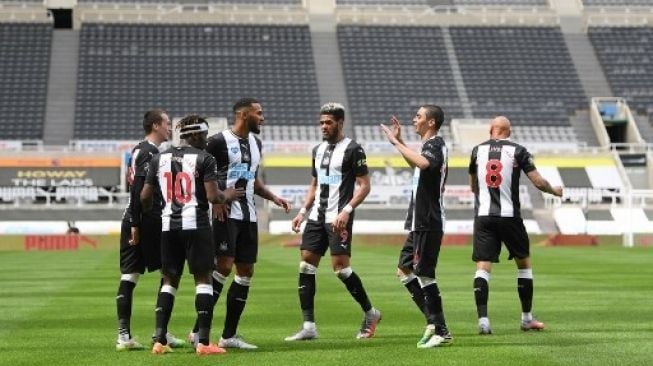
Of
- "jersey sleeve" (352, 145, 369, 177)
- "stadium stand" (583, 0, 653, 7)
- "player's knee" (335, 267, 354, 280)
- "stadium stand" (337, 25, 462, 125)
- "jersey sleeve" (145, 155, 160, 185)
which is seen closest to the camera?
"jersey sleeve" (145, 155, 160, 185)

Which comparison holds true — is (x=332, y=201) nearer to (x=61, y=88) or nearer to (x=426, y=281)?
(x=426, y=281)

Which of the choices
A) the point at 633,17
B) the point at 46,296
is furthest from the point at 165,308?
the point at 633,17

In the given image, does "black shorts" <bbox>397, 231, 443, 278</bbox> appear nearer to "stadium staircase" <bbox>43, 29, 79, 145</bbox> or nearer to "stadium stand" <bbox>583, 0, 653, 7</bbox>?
"stadium staircase" <bbox>43, 29, 79, 145</bbox>

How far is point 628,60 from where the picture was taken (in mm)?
65188

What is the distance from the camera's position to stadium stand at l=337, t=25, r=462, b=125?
61.5 metres

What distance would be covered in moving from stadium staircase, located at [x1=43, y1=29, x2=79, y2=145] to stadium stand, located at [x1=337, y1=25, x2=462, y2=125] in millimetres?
14438

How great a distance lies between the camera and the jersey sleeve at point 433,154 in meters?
10.9

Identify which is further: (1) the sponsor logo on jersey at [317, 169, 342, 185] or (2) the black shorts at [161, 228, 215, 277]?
(1) the sponsor logo on jersey at [317, 169, 342, 185]

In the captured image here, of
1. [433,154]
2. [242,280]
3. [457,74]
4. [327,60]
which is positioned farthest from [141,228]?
[457,74]

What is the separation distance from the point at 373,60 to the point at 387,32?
2.73m

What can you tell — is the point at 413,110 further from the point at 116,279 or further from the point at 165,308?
the point at 165,308

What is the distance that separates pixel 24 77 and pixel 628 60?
32848 mm

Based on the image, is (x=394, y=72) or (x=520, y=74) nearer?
(x=394, y=72)

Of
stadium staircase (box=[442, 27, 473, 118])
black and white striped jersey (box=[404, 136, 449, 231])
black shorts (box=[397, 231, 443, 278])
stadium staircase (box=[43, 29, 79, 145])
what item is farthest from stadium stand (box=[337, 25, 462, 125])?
black shorts (box=[397, 231, 443, 278])
